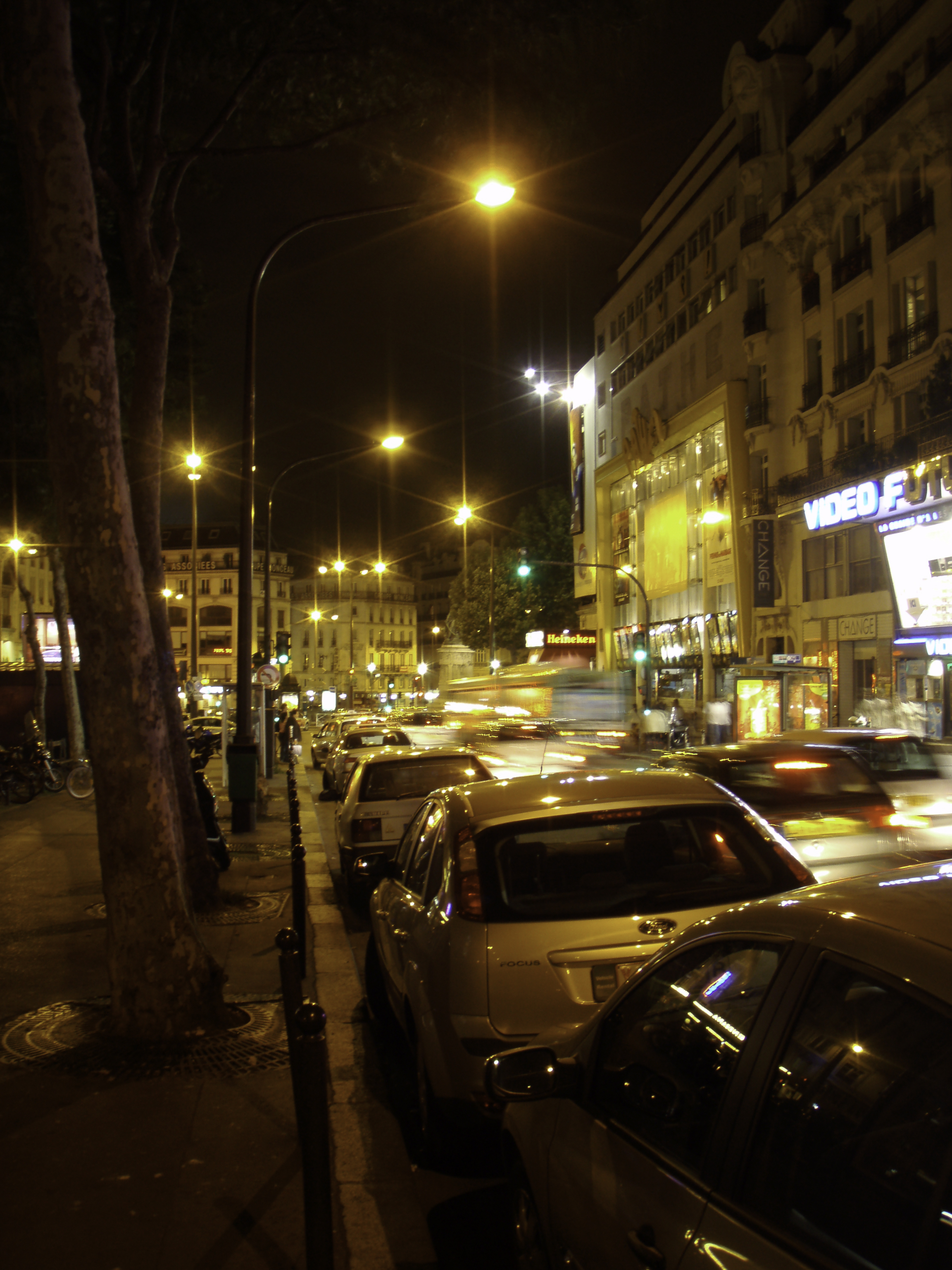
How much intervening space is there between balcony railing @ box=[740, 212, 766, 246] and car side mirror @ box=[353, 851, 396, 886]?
37.0m

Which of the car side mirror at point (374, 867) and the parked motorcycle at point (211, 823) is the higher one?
the car side mirror at point (374, 867)

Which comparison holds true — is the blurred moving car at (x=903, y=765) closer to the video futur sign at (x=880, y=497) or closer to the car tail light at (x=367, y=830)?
the car tail light at (x=367, y=830)

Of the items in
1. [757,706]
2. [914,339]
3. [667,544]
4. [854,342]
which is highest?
[854,342]

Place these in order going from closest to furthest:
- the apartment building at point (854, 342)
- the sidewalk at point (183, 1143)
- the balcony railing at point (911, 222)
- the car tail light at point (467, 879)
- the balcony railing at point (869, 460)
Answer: the sidewalk at point (183, 1143)
the car tail light at point (467, 879)
the balcony railing at point (869, 460)
the apartment building at point (854, 342)
the balcony railing at point (911, 222)

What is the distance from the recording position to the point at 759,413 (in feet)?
127

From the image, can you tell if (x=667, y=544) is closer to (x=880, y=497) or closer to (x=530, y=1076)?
(x=880, y=497)

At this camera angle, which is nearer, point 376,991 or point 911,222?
point 376,991

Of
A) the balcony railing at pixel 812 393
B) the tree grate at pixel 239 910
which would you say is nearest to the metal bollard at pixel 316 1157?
the tree grate at pixel 239 910

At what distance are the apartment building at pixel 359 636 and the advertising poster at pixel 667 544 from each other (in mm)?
75965

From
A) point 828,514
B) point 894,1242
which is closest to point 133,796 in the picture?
point 894,1242

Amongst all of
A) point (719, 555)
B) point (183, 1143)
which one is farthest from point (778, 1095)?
point (719, 555)

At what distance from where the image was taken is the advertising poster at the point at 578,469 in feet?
206

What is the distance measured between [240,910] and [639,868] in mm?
6704

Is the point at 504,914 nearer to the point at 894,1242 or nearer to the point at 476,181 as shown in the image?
the point at 894,1242
